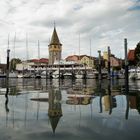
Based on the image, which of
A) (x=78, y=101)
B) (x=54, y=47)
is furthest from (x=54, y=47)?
(x=78, y=101)

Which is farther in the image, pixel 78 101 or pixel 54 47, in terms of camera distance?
pixel 54 47

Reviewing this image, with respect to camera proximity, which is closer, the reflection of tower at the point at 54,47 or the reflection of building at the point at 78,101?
the reflection of building at the point at 78,101

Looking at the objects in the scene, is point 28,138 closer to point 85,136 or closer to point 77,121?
point 85,136

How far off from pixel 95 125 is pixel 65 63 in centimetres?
11696

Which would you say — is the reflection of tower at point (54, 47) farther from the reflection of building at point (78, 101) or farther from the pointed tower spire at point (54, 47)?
the reflection of building at point (78, 101)

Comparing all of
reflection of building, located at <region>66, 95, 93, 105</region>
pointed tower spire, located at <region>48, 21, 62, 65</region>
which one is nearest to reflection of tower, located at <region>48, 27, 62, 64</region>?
pointed tower spire, located at <region>48, 21, 62, 65</region>

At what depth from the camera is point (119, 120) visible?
37.2 ft

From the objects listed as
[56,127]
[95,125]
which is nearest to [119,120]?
[95,125]

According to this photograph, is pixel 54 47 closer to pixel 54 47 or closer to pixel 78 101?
pixel 54 47

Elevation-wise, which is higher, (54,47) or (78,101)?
(54,47)

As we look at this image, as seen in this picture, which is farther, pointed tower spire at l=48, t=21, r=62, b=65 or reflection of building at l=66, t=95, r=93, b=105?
pointed tower spire at l=48, t=21, r=62, b=65

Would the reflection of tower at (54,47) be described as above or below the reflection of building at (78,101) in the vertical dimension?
above

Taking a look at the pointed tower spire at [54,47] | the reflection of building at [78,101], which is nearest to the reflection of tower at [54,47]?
the pointed tower spire at [54,47]

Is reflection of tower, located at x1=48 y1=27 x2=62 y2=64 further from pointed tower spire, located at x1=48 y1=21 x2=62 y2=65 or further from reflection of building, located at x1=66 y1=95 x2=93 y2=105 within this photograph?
reflection of building, located at x1=66 y1=95 x2=93 y2=105
